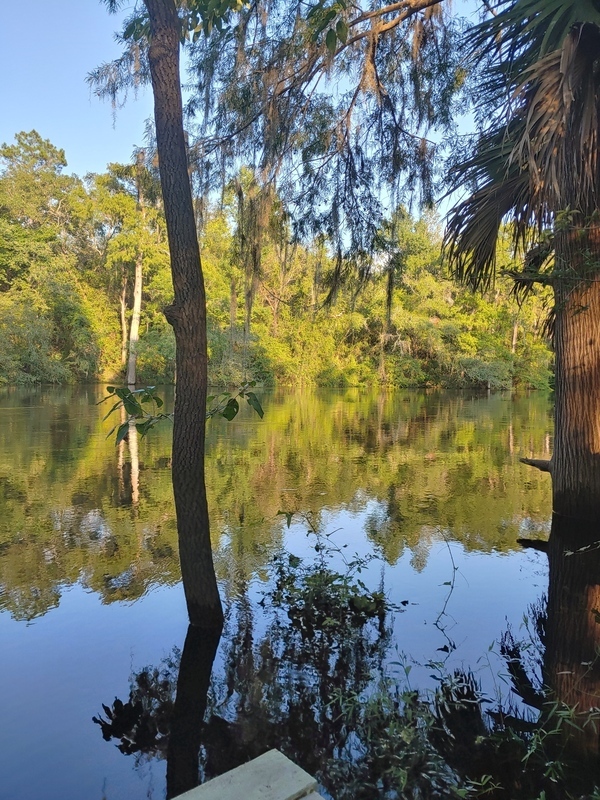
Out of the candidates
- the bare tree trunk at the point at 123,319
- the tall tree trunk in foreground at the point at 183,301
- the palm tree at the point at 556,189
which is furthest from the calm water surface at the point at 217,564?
the bare tree trunk at the point at 123,319

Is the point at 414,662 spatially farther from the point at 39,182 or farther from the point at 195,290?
the point at 39,182

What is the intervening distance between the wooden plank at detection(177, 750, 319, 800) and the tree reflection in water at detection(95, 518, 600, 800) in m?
0.45

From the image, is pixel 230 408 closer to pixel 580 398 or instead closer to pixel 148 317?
pixel 580 398

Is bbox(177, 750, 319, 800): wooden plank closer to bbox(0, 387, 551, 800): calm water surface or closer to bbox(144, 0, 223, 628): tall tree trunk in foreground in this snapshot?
bbox(0, 387, 551, 800): calm water surface

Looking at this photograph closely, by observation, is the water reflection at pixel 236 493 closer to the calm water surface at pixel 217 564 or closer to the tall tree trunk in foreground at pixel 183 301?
the calm water surface at pixel 217 564

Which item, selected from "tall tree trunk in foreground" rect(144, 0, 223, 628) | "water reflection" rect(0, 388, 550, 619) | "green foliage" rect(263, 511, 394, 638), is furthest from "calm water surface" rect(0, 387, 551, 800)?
"tall tree trunk in foreground" rect(144, 0, 223, 628)

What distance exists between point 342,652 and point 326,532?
2246 millimetres

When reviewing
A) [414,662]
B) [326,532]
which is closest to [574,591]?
[414,662]

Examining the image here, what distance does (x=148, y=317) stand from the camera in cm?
2906

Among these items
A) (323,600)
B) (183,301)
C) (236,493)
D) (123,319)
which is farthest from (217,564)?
(123,319)

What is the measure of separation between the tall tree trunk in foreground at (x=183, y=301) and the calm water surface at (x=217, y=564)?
0.61 meters

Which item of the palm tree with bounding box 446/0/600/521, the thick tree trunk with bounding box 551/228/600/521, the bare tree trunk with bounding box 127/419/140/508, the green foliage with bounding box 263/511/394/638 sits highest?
the palm tree with bounding box 446/0/600/521

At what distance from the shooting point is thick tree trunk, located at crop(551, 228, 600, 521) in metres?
4.81

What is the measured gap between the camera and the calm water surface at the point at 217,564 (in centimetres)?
228
